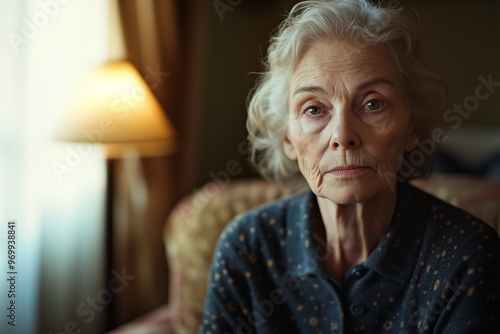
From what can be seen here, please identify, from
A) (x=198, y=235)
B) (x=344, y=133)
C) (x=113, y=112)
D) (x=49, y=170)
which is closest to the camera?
(x=344, y=133)

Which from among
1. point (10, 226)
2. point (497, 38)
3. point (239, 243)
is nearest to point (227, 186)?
point (239, 243)

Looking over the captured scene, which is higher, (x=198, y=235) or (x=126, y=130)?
(x=126, y=130)

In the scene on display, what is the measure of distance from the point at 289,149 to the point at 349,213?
0.49 feet

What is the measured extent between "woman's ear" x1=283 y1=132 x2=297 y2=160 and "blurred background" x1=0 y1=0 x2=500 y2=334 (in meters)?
0.52

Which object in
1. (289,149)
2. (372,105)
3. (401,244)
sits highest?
(372,105)

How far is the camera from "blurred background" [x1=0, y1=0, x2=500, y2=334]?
169cm

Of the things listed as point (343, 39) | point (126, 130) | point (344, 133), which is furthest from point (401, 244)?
point (126, 130)

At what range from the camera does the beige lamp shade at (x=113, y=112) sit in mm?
1672

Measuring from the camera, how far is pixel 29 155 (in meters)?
1.73

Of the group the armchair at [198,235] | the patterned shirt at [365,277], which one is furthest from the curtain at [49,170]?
the patterned shirt at [365,277]

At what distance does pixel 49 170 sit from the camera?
5.94ft

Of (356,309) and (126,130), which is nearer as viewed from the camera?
(356,309)

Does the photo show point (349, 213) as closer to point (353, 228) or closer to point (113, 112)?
point (353, 228)

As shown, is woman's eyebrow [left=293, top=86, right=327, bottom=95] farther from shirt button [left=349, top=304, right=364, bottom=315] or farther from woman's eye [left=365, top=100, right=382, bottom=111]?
shirt button [left=349, top=304, right=364, bottom=315]
